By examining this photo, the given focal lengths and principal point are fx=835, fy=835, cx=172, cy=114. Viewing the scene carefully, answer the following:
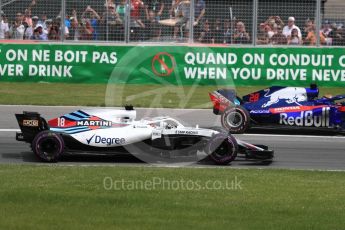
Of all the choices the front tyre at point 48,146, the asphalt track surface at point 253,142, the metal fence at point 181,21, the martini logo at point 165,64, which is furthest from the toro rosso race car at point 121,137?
the metal fence at point 181,21

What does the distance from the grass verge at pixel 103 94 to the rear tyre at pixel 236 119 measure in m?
4.14

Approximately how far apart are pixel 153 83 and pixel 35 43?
11.5 feet

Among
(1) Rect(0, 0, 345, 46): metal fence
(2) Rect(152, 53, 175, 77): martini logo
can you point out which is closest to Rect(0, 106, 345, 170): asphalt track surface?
(2) Rect(152, 53, 175, 77): martini logo

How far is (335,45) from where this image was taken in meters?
23.6

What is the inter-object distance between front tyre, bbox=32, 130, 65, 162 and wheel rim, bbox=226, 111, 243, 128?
4.53 m

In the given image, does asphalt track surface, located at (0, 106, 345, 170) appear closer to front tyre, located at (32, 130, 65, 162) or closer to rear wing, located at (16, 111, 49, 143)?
front tyre, located at (32, 130, 65, 162)

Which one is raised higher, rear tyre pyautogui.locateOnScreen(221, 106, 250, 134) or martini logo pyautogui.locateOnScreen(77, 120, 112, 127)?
martini logo pyautogui.locateOnScreen(77, 120, 112, 127)

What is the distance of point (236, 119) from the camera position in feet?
52.2

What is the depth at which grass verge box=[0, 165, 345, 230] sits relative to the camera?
27.9ft

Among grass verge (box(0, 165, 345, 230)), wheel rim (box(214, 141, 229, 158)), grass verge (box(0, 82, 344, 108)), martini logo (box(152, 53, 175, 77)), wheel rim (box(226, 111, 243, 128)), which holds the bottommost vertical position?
grass verge (box(0, 165, 345, 230))

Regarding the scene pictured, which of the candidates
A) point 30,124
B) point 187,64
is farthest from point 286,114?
point 187,64

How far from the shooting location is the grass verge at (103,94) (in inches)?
797

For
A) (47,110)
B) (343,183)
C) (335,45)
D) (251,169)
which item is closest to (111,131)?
(251,169)

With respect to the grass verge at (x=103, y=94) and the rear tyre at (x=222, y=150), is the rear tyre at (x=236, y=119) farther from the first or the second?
the grass verge at (x=103, y=94)
